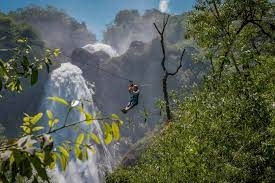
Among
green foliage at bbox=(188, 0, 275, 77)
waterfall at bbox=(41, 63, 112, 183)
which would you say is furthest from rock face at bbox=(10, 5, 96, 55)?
green foliage at bbox=(188, 0, 275, 77)

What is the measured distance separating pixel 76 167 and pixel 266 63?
68737 mm

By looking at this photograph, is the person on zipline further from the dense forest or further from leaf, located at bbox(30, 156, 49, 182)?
leaf, located at bbox(30, 156, 49, 182)

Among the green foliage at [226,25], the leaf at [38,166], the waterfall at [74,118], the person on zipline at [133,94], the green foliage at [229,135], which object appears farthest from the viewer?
the waterfall at [74,118]

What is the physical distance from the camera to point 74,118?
83000mm

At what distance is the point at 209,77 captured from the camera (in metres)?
17.9

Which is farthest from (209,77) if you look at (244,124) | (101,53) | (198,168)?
(101,53)

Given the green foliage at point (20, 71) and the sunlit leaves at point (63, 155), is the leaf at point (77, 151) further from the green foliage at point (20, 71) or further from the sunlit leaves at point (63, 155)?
the green foliage at point (20, 71)

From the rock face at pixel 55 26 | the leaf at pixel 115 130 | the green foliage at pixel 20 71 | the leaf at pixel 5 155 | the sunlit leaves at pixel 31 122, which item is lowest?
the leaf at pixel 5 155

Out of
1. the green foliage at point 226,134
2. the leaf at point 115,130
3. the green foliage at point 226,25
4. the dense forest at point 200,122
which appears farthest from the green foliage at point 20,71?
the green foliage at point 226,25

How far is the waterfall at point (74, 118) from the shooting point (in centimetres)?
8006

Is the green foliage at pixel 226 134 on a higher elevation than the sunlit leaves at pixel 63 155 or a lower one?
lower

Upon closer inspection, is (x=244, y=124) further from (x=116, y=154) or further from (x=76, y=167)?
(x=116, y=154)

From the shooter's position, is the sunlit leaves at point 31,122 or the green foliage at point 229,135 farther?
the green foliage at point 229,135

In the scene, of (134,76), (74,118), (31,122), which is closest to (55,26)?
(134,76)
